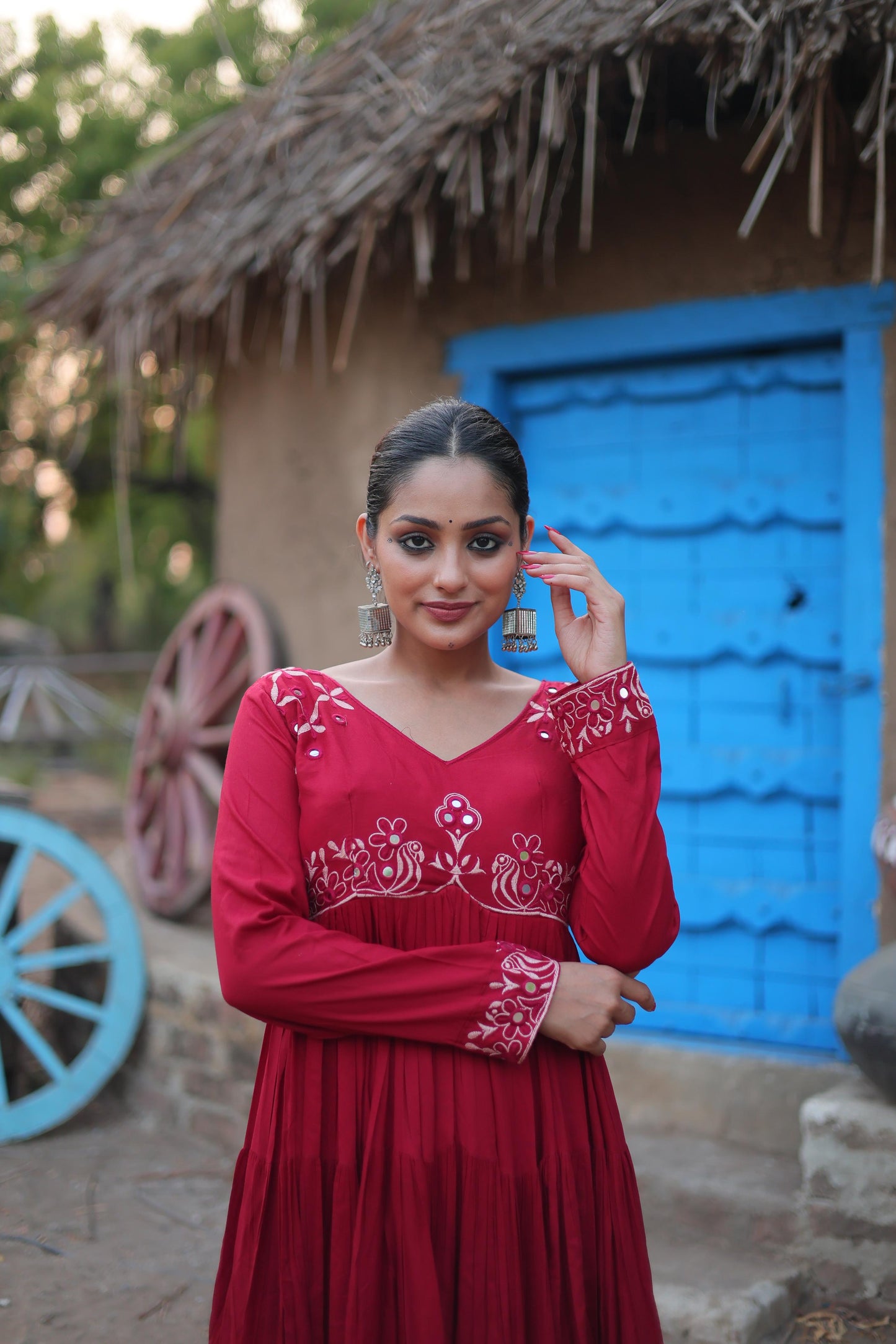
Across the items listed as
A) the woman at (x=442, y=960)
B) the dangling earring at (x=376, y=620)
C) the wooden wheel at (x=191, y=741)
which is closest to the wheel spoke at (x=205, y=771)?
the wooden wheel at (x=191, y=741)

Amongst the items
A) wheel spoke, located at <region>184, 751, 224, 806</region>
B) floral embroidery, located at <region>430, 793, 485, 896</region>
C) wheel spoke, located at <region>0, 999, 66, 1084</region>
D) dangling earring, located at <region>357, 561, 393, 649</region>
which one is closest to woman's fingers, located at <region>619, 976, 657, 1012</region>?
floral embroidery, located at <region>430, 793, 485, 896</region>

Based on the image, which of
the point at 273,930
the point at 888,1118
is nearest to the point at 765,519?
the point at 888,1118

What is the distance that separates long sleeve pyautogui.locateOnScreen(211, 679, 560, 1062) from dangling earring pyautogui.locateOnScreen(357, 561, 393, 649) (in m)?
0.30

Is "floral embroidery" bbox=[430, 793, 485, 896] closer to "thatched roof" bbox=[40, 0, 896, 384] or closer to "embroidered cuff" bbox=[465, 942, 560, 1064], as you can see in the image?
"embroidered cuff" bbox=[465, 942, 560, 1064]

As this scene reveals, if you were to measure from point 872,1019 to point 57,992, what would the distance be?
2.66 m

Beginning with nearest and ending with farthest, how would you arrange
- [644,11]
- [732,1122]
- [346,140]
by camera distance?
[644,11]
[732,1122]
[346,140]

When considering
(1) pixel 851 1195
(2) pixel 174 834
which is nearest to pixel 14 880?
(2) pixel 174 834

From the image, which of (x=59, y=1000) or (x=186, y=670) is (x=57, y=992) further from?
(x=186, y=670)

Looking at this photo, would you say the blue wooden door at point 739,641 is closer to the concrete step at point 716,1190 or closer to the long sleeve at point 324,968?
the concrete step at point 716,1190

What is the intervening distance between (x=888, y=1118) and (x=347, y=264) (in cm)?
318

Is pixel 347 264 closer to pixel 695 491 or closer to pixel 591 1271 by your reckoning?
pixel 695 491

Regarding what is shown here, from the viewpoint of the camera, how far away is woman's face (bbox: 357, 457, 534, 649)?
1.55m

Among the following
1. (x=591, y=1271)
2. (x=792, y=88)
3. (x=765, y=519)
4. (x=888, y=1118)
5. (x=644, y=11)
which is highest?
(x=644, y=11)

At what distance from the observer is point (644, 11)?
118 inches
